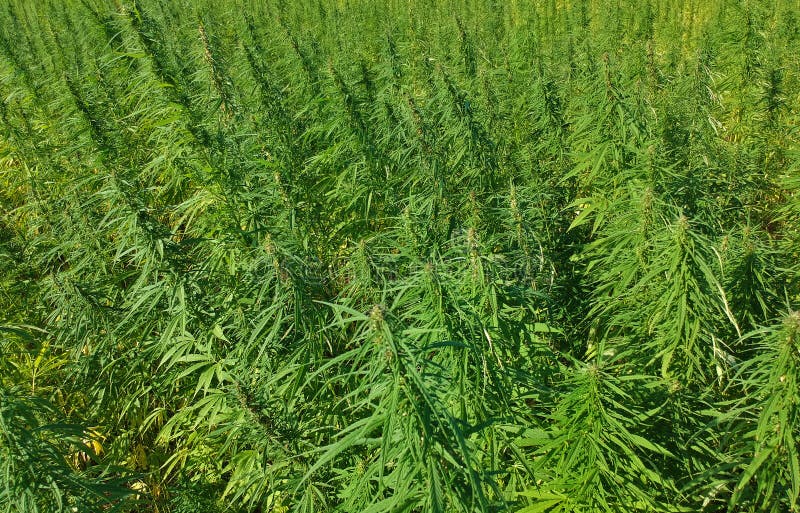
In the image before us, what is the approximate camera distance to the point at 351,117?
3.84 m

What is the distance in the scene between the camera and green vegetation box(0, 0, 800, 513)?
82.7 inches

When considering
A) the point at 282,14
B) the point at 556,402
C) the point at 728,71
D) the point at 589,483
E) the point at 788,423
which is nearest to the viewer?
the point at 788,423

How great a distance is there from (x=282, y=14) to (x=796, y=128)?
8.56 m

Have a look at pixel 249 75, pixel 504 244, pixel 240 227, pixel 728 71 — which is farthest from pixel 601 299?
pixel 728 71

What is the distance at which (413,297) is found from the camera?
245cm

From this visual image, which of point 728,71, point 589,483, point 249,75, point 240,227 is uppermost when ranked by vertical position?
point 249,75

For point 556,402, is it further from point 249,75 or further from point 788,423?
point 249,75

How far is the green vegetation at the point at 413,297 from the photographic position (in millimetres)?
2102

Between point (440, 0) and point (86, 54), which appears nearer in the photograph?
point (86, 54)

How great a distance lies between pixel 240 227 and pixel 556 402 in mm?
1999

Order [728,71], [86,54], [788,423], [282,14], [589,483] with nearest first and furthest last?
[788,423], [589,483], [728,71], [86,54], [282,14]

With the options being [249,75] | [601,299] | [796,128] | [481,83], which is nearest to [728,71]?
[796,128]

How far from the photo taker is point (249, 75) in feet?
13.9

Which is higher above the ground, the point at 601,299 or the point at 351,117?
the point at 351,117
